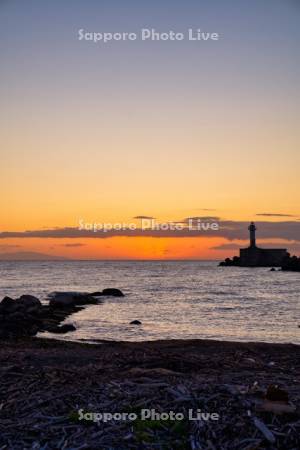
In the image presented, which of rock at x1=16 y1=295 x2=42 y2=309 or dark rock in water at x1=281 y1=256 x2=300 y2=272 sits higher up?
rock at x1=16 y1=295 x2=42 y2=309

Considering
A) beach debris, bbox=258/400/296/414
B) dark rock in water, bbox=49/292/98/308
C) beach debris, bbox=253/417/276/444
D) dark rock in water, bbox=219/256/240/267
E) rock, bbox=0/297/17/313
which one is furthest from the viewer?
dark rock in water, bbox=219/256/240/267

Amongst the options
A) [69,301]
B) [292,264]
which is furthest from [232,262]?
[69,301]

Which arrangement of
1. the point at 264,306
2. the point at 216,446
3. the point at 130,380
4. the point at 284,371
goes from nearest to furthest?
the point at 216,446
the point at 130,380
the point at 284,371
the point at 264,306

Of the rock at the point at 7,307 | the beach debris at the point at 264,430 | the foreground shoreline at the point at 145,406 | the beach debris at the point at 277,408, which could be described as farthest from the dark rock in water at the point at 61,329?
the beach debris at the point at 264,430

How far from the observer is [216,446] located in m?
5.32

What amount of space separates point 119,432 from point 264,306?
40.2 m

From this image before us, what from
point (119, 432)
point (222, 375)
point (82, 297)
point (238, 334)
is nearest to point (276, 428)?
point (119, 432)

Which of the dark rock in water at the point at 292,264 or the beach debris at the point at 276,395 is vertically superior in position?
the beach debris at the point at 276,395

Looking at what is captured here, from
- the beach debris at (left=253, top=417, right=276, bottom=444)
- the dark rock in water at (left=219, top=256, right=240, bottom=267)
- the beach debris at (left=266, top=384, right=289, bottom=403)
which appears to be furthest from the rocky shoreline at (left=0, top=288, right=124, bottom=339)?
the dark rock in water at (left=219, top=256, right=240, bottom=267)

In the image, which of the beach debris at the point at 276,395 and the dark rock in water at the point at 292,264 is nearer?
the beach debris at the point at 276,395

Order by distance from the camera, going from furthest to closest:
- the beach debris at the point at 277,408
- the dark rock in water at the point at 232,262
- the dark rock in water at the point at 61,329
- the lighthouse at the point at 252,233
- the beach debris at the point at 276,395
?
the dark rock in water at the point at 232,262 → the lighthouse at the point at 252,233 → the dark rock in water at the point at 61,329 → the beach debris at the point at 276,395 → the beach debris at the point at 277,408

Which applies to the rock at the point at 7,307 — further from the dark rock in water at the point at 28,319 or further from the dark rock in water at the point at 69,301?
the dark rock in water at the point at 69,301

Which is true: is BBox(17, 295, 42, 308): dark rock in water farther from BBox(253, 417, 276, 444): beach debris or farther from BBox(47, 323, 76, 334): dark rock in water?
BBox(253, 417, 276, 444): beach debris

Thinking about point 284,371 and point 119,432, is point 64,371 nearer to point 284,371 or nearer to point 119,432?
point 119,432
